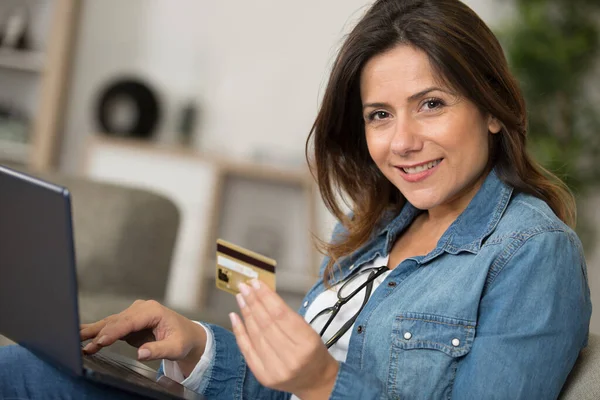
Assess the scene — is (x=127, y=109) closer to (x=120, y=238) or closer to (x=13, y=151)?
(x=13, y=151)

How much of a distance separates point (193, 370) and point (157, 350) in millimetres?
102

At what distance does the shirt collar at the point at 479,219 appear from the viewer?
1.32 meters

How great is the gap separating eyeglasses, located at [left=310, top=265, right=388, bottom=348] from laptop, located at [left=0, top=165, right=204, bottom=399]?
33 cm

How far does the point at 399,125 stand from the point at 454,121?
9cm

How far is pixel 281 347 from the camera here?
1.05 m

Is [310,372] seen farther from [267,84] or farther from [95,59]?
[95,59]

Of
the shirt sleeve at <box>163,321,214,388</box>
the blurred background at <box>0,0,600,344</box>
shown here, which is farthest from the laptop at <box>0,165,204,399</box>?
the blurred background at <box>0,0,600,344</box>

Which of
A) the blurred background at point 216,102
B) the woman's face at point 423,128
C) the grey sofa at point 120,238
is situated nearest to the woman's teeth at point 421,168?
the woman's face at point 423,128

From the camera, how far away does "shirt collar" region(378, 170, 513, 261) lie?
4.32 ft

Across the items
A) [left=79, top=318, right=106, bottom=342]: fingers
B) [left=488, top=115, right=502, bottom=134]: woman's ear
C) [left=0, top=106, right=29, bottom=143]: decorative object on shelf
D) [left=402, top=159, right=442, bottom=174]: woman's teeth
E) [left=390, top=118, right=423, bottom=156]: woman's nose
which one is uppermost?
[left=488, top=115, right=502, bottom=134]: woman's ear

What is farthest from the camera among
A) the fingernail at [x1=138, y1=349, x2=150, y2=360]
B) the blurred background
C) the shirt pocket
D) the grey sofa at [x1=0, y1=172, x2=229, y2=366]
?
the blurred background

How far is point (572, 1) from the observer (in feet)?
13.0

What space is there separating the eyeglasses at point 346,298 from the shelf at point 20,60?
3114 mm

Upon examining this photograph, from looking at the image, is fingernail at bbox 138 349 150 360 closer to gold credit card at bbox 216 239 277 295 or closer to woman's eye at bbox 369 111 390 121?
gold credit card at bbox 216 239 277 295
